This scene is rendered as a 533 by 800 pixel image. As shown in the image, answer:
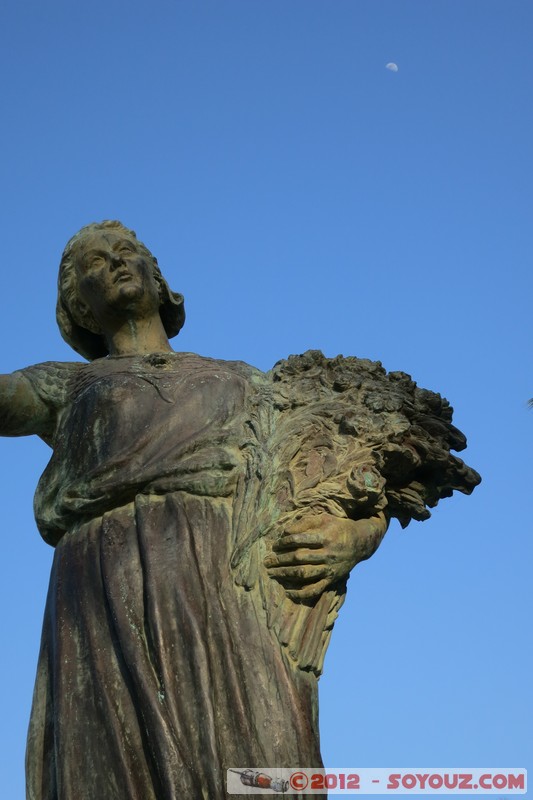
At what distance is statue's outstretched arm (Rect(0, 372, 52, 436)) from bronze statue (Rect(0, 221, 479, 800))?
1cm

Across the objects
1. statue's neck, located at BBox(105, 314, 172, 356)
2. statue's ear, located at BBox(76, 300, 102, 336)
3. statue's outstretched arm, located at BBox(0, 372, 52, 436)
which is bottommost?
statue's outstretched arm, located at BBox(0, 372, 52, 436)

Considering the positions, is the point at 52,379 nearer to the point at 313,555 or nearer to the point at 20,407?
Result: the point at 20,407

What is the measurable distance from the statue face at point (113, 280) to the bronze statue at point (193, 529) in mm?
13

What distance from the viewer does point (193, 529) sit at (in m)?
7.56

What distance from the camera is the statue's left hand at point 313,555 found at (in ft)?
24.4

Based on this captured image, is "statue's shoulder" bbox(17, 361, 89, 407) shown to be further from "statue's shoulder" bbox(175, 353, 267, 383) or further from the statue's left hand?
the statue's left hand

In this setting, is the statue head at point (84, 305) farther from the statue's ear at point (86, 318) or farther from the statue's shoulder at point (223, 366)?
the statue's shoulder at point (223, 366)

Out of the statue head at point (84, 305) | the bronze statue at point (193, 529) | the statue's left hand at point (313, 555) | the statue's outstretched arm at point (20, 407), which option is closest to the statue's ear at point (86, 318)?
the statue head at point (84, 305)

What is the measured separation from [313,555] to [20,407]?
1.96 m

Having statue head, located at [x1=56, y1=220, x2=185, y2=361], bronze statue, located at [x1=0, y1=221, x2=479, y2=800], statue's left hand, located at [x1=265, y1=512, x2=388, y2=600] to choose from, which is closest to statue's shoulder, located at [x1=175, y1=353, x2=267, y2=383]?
bronze statue, located at [x1=0, y1=221, x2=479, y2=800]

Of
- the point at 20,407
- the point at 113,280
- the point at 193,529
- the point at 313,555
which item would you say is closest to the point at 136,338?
the point at 113,280

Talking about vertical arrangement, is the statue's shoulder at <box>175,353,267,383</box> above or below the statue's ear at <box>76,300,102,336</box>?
below

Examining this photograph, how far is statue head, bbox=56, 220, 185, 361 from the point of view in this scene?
8.85 m

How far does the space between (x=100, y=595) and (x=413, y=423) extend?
1823 millimetres
